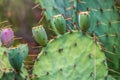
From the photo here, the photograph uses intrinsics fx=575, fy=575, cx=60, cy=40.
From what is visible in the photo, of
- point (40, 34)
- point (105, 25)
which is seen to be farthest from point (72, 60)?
point (105, 25)

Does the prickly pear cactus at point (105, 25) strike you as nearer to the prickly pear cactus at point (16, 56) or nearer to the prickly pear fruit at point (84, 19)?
the prickly pear fruit at point (84, 19)

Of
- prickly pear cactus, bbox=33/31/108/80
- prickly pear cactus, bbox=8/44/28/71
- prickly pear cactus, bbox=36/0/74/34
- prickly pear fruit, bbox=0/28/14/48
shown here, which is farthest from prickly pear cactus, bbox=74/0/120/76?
prickly pear cactus, bbox=8/44/28/71

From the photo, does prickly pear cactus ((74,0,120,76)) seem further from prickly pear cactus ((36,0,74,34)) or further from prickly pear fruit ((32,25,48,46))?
prickly pear fruit ((32,25,48,46))

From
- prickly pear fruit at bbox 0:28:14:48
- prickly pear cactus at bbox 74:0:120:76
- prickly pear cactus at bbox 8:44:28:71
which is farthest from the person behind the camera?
prickly pear cactus at bbox 74:0:120:76

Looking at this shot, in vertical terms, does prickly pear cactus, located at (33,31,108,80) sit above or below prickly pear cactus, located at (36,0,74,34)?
below

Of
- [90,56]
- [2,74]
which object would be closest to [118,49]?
[90,56]

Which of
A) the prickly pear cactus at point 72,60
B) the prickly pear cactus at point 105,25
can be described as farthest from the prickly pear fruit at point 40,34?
the prickly pear cactus at point 105,25

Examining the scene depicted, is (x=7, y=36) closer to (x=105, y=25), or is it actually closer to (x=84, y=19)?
(x=84, y=19)
